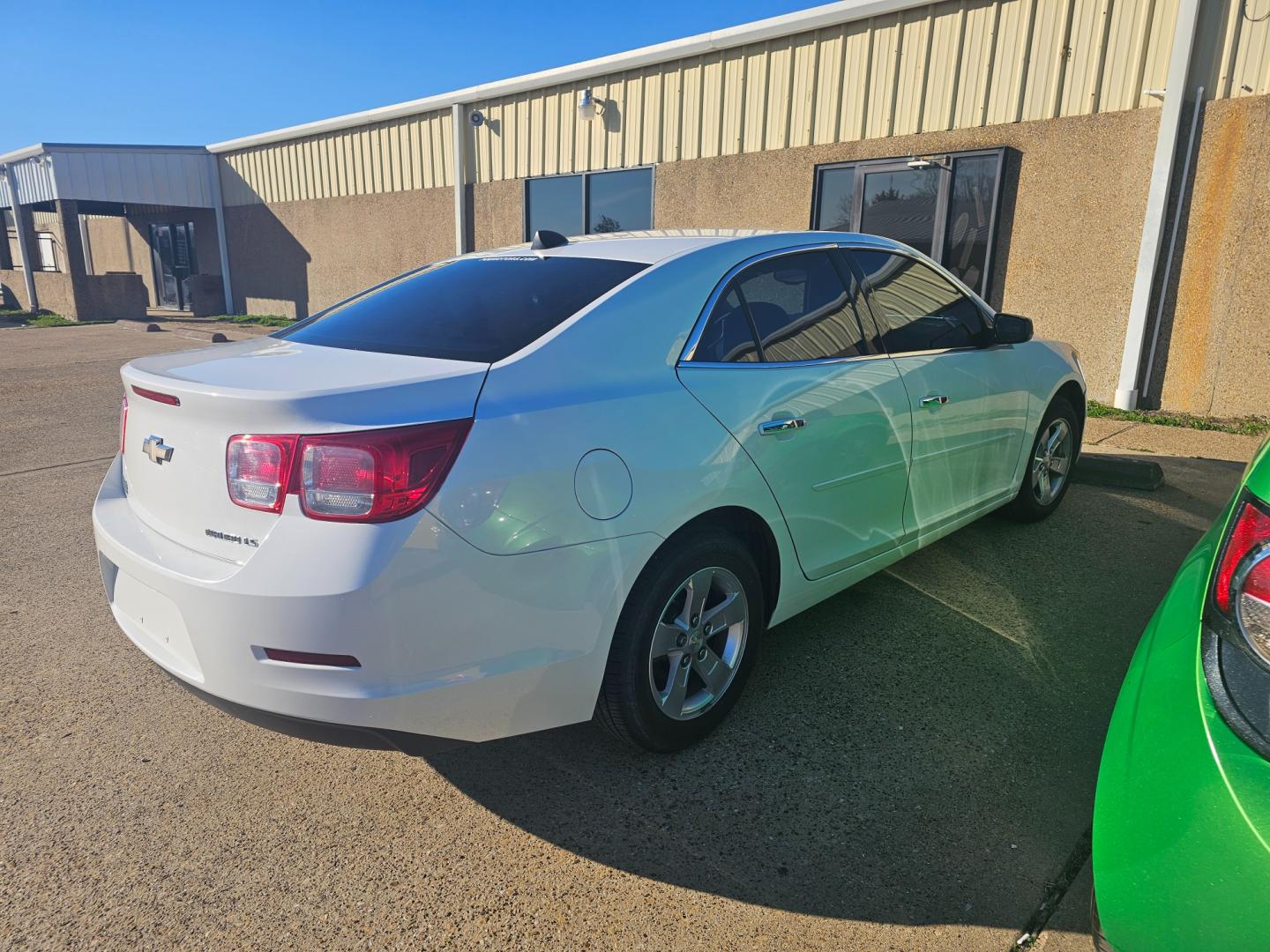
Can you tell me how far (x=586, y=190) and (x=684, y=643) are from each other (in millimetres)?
10823

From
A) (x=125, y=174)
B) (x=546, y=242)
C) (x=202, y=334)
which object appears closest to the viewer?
(x=546, y=242)

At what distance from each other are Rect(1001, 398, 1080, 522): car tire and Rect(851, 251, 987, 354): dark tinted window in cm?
89

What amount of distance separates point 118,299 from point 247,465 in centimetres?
2242

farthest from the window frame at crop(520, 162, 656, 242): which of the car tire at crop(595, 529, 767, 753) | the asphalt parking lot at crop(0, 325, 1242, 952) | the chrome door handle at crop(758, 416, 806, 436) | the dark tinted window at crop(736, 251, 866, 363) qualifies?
the car tire at crop(595, 529, 767, 753)

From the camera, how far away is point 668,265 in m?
2.82

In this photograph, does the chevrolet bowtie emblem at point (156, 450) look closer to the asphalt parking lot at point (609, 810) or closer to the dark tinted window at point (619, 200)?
the asphalt parking lot at point (609, 810)

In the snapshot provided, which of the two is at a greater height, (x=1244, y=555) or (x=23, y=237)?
(x=23, y=237)

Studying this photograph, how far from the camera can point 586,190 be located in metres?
12.4

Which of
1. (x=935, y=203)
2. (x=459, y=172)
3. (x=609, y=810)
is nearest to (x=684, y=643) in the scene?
(x=609, y=810)

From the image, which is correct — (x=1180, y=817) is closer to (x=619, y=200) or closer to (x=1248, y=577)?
(x=1248, y=577)

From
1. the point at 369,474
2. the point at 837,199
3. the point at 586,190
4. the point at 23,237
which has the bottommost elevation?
the point at 369,474

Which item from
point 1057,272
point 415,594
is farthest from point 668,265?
point 1057,272

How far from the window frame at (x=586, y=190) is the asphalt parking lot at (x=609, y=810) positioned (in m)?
8.03

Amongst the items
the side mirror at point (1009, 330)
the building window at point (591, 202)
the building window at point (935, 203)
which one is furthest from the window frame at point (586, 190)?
the side mirror at point (1009, 330)
